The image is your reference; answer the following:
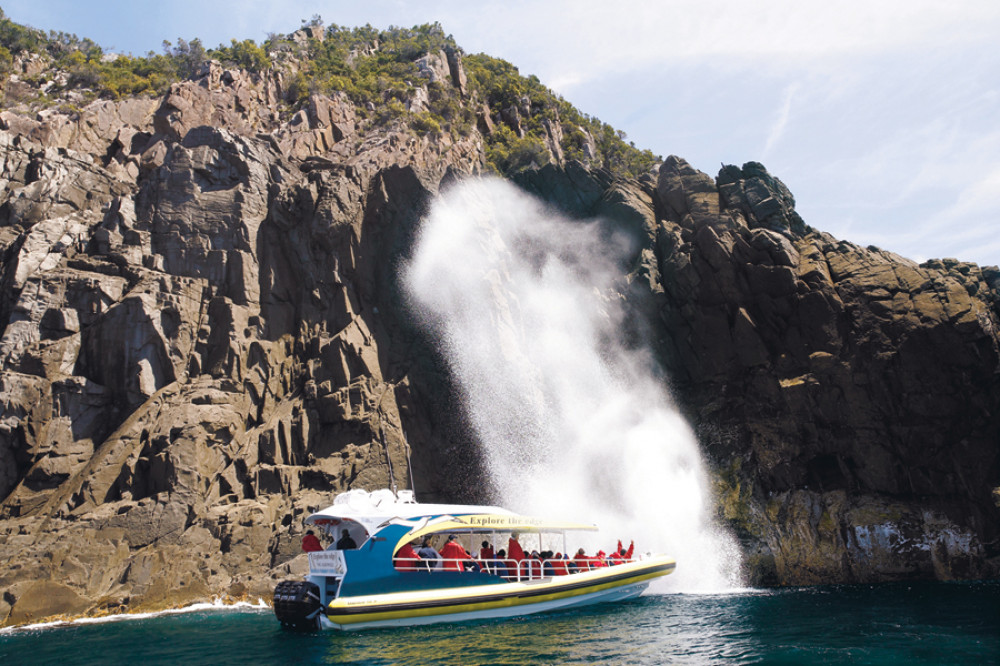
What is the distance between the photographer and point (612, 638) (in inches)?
764

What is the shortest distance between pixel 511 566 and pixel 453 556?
2.64 m

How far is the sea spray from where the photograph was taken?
122 ft

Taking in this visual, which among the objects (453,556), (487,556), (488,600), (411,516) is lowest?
(488,600)

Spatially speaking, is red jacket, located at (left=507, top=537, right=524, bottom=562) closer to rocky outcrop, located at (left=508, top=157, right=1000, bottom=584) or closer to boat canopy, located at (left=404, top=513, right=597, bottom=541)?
boat canopy, located at (left=404, top=513, right=597, bottom=541)

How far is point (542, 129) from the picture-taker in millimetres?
68938

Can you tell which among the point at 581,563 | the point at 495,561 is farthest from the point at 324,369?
the point at 581,563

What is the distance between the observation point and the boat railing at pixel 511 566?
74.7ft

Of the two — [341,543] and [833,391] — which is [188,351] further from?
[833,391]

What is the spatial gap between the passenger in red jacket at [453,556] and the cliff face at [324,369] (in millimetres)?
11145

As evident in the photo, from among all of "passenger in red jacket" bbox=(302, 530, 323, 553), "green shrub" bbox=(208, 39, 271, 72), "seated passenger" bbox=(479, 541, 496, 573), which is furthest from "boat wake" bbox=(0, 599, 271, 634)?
"green shrub" bbox=(208, 39, 271, 72)

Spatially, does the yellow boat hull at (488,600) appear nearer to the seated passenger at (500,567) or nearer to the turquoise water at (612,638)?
the turquoise water at (612,638)

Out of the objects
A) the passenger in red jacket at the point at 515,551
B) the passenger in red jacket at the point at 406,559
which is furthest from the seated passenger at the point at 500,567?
the passenger in red jacket at the point at 406,559

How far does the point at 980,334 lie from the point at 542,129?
45.2 meters

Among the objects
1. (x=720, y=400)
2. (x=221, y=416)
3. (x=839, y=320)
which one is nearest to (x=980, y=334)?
(x=839, y=320)
